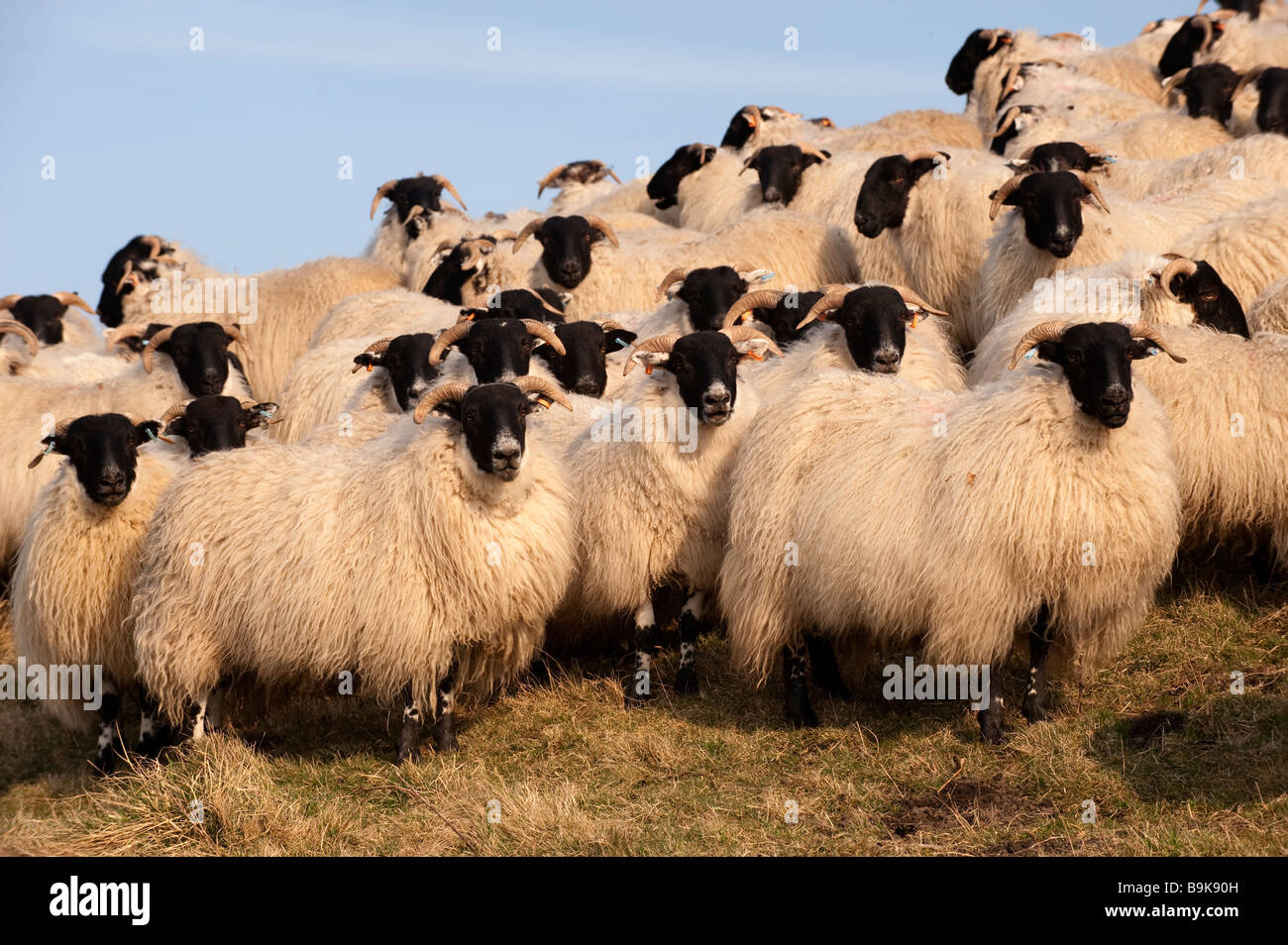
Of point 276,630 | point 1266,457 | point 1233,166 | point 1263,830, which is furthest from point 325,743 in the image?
point 1233,166

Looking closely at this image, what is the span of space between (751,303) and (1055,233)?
214 centimetres

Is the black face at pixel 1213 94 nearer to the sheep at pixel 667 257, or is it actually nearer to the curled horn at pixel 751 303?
the sheep at pixel 667 257

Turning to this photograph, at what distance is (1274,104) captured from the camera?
552 inches

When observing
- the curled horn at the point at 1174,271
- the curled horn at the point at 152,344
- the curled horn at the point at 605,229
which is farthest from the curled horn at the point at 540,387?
the curled horn at the point at 605,229

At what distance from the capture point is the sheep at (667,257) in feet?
41.6

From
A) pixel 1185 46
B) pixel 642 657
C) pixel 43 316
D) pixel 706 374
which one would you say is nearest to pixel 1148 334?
pixel 706 374

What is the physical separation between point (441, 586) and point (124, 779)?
6.39 ft

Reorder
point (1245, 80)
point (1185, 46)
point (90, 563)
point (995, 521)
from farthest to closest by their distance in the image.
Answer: point (1185, 46), point (1245, 80), point (90, 563), point (995, 521)

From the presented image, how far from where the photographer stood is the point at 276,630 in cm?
771

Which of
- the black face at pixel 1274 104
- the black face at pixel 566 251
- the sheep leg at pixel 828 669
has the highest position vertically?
the black face at pixel 1274 104

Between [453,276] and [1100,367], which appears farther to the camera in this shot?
[453,276]

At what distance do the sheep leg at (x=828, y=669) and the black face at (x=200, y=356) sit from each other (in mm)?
5518

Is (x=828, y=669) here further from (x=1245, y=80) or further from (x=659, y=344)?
(x=1245, y=80)

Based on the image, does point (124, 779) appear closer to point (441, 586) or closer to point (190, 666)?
point (190, 666)
